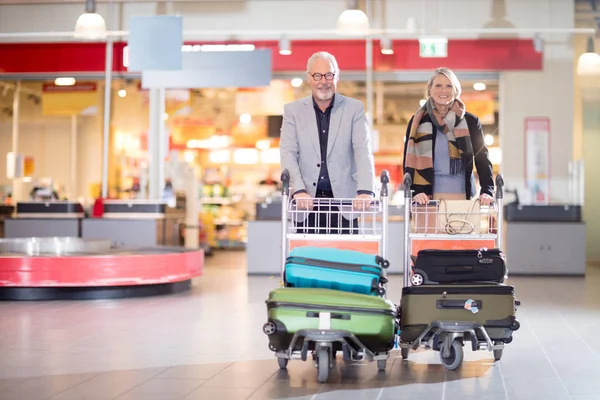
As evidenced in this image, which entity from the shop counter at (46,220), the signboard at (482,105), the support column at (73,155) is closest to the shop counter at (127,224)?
the shop counter at (46,220)

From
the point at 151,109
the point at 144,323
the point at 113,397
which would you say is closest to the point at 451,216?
the point at 113,397

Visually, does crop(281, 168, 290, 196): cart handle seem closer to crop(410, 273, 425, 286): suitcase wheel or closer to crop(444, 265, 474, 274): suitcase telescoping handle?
crop(410, 273, 425, 286): suitcase wheel

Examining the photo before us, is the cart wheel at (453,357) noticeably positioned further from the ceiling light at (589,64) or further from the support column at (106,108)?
the support column at (106,108)

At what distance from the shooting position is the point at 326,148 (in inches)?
190

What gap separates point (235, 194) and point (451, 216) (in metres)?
13.8

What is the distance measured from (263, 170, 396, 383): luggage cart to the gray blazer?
9 centimetres

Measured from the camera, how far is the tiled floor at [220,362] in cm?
416

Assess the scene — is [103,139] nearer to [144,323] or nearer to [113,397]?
[144,323]

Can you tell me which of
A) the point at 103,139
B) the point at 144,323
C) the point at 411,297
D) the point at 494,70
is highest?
the point at 494,70

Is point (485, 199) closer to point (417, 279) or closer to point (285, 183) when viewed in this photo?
point (417, 279)

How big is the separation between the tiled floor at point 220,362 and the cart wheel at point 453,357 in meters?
0.05

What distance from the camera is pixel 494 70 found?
13203mm

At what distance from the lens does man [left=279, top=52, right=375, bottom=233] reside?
477cm

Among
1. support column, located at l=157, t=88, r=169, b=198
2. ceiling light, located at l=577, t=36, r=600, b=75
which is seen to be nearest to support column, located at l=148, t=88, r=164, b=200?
support column, located at l=157, t=88, r=169, b=198
